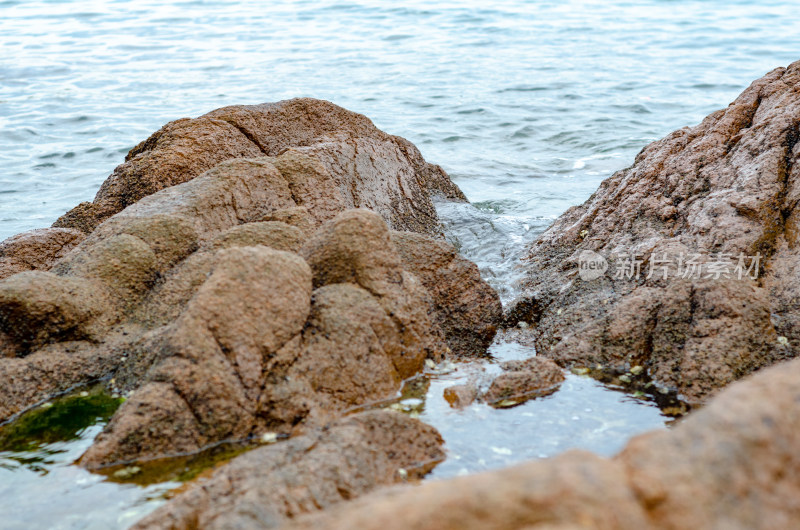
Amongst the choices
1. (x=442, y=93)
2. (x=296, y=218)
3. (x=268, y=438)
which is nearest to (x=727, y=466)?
(x=268, y=438)

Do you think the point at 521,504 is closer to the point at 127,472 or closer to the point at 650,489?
the point at 650,489

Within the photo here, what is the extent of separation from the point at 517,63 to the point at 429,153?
7.92 m

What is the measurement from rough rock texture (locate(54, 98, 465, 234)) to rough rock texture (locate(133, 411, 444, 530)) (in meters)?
3.09

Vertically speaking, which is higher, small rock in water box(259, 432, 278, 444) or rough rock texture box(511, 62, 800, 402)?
rough rock texture box(511, 62, 800, 402)

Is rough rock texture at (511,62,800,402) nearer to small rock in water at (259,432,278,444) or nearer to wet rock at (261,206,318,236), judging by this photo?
wet rock at (261,206,318,236)

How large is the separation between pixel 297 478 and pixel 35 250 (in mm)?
4636

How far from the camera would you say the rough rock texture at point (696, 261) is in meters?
5.18

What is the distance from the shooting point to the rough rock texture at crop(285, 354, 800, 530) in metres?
2.31

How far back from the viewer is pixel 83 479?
13.6ft

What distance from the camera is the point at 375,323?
507 centimetres

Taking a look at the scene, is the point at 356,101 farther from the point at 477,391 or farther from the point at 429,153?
the point at 477,391

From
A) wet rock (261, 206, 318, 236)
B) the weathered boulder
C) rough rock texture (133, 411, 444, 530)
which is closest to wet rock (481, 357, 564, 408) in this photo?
the weathered boulder

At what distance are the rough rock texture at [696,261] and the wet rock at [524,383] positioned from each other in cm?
42

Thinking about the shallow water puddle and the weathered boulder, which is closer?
the shallow water puddle
